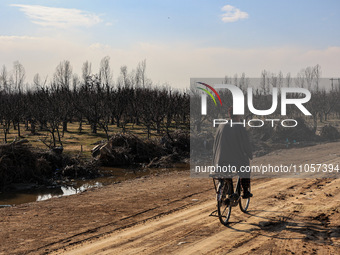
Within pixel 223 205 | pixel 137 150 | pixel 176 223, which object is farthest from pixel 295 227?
pixel 137 150

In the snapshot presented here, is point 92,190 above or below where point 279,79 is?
below

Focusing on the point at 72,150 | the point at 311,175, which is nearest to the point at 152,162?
the point at 72,150

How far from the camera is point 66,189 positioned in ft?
44.3

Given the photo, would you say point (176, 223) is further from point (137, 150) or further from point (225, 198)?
point (137, 150)

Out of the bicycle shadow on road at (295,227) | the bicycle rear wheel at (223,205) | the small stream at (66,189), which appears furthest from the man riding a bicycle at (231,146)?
the small stream at (66,189)

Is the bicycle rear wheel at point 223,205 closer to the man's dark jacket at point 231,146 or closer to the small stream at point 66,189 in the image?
the man's dark jacket at point 231,146

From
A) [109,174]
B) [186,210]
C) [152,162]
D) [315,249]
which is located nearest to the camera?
[315,249]

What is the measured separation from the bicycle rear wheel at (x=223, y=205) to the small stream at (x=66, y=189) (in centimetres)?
718

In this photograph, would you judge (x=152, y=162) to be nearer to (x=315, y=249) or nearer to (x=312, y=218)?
(x=312, y=218)

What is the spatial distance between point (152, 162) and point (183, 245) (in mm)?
12728

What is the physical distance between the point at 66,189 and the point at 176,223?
24.9 ft

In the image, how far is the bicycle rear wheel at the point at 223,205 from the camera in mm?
6453

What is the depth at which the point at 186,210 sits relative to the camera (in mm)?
7969

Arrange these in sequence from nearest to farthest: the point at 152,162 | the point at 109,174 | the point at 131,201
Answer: the point at 131,201 < the point at 109,174 < the point at 152,162
